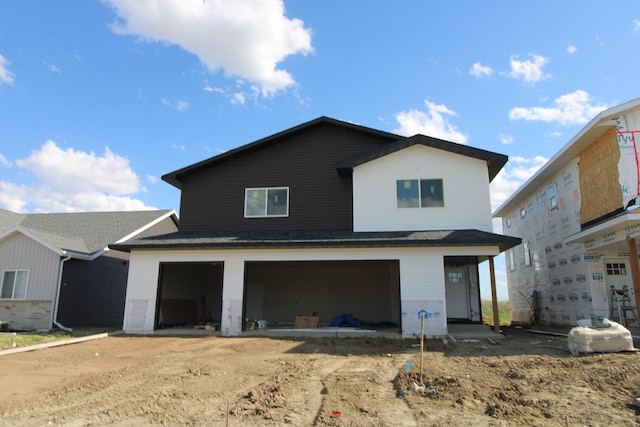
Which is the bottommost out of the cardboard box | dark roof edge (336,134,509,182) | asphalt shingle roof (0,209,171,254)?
the cardboard box

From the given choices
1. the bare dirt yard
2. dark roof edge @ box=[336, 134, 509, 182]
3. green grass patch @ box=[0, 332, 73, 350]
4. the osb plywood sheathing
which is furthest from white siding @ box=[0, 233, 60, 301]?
the osb plywood sheathing

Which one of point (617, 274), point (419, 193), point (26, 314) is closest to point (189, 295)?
point (26, 314)

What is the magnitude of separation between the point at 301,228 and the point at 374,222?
2658mm

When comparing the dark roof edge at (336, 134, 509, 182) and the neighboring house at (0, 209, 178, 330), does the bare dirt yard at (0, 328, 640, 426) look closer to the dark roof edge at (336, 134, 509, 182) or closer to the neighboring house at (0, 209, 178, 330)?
the neighboring house at (0, 209, 178, 330)

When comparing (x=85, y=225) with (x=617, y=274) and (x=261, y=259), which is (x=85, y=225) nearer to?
(x=261, y=259)

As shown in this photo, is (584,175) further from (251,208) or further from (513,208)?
(251,208)

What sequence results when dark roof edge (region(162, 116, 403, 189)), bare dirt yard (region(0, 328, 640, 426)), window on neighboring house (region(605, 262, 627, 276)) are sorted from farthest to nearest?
dark roof edge (region(162, 116, 403, 189)), window on neighboring house (region(605, 262, 627, 276)), bare dirt yard (region(0, 328, 640, 426))

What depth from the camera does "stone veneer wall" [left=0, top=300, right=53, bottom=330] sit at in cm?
1521

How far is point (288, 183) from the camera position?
15727 mm

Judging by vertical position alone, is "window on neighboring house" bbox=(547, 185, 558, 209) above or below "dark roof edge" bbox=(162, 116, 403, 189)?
below

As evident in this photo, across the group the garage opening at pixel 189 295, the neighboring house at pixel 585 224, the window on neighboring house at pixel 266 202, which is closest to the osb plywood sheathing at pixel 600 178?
the neighboring house at pixel 585 224

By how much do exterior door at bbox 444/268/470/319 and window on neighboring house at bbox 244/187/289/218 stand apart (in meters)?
6.83

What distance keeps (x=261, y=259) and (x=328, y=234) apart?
2.36m

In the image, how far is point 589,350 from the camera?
27.4 ft
